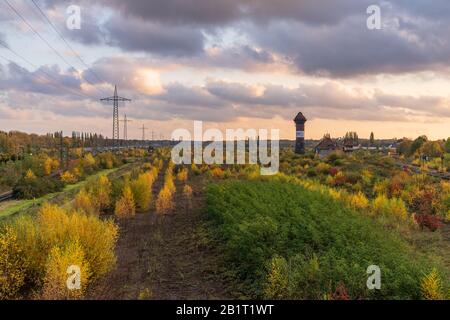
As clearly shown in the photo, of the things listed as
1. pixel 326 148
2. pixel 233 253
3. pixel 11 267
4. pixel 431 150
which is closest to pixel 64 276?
pixel 11 267

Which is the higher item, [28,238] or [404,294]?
[28,238]

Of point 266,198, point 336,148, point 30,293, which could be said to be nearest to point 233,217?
point 266,198

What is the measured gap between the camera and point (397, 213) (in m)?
17.7

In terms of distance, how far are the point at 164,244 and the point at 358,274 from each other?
6.82m

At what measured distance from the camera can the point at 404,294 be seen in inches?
332

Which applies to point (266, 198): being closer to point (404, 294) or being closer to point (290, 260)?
point (290, 260)

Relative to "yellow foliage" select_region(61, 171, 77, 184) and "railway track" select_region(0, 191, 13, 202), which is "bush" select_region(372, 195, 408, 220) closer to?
"railway track" select_region(0, 191, 13, 202)

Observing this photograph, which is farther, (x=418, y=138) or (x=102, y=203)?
(x=418, y=138)

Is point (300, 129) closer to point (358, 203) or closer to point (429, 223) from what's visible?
point (358, 203)

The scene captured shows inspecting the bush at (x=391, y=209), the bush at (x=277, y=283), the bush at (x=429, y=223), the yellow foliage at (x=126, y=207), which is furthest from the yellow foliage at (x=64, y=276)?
the bush at (x=391, y=209)

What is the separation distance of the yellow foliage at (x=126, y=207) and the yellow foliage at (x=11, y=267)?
877cm
